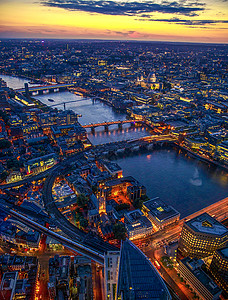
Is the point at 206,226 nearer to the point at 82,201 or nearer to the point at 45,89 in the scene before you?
the point at 82,201

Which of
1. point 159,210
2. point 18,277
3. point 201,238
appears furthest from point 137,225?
point 18,277

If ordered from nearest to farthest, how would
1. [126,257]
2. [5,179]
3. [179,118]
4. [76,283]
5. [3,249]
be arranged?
[126,257]
[76,283]
[3,249]
[5,179]
[179,118]

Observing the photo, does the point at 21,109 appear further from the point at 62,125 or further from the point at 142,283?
the point at 142,283

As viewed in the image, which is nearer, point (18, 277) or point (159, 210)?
point (18, 277)

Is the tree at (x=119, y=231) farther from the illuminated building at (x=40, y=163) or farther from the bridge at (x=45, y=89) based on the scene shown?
the bridge at (x=45, y=89)

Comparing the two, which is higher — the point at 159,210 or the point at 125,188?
the point at 159,210

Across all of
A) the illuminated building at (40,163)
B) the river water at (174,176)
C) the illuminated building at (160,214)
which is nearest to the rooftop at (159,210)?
the illuminated building at (160,214)

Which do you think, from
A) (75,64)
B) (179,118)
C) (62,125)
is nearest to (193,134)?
(179,118)
